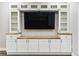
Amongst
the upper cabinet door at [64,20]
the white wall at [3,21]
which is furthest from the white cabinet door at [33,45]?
A: the white wall at [3,21]

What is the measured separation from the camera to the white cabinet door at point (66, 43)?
16.4ft

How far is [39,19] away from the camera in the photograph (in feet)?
18.2

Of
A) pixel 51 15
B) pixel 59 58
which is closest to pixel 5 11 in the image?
pixel 51 15

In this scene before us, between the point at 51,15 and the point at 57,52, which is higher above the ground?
the point at 51,15

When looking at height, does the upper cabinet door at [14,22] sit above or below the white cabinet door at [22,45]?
above

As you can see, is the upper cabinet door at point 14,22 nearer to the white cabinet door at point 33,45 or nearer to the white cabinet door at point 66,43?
the white cabinet door at point 33,45

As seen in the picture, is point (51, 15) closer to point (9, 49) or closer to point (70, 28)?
point (70, 28)

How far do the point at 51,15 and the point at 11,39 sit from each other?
1.77m

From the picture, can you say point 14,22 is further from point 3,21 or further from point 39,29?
point 39,29

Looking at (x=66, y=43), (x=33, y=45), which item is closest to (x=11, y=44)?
(x=33, y=45)

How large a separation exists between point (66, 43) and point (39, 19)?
138 centimetres

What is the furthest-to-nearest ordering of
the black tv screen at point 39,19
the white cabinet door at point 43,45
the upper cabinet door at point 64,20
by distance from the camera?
1. the black tv screen at point 39,19
2. the upper cabinet door at point 64,20
3. the white cabinet door at point 43,45

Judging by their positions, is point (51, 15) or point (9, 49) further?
point (51, 15)

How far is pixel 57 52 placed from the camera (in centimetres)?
496
